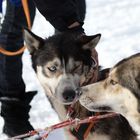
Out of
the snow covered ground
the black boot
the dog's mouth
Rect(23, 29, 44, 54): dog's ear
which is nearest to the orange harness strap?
Rect(23, 29, 44, 54): dog's ear

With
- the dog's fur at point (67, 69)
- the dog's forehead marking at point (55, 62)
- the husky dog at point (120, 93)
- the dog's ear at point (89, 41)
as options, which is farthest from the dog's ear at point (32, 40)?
the husky dog at point (120, 93)

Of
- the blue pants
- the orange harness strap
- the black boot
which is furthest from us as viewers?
the black boot

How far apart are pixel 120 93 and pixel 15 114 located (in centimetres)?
124

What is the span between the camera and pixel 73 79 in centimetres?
314

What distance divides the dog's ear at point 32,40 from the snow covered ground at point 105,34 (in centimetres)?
85

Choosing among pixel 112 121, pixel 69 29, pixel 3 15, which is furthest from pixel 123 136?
pixel 3 15

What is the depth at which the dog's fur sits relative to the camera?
3.13 m

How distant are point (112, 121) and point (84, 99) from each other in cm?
35

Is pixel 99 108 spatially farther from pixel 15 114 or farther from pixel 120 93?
pixel 15 114

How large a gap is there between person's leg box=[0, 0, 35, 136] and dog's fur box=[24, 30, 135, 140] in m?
0.43

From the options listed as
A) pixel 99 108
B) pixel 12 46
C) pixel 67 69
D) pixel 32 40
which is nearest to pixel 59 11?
pixel 32 40

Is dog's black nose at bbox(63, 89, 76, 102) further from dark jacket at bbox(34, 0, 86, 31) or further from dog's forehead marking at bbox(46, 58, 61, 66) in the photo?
dark jacket at bbox(34, 0, 86, 31)

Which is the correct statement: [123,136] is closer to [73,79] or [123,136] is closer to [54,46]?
[73,79]

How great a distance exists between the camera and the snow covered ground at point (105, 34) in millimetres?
4320
